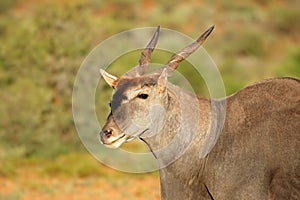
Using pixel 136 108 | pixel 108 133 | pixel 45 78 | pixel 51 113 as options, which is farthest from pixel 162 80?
pixel 45 78

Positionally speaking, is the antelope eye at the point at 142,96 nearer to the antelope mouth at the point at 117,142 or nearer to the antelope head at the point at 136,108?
the antelope head at the point at 136,108

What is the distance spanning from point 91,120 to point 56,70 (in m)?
2.86

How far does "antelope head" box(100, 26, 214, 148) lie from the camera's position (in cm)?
673

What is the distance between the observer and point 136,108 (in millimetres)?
6781

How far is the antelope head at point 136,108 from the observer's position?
22.1 ft

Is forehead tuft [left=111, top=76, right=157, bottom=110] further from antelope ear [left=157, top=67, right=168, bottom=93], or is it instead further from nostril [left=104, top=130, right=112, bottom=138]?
nostril [left=104, top=130, right=112, bottom=138]

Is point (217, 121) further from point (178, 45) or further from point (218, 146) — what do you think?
point (178, 45)

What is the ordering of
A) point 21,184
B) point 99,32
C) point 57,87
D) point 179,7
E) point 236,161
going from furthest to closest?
1. point 179,7
2. point 99,32
3. point 57,87
4. point 21,184
5. point 236,161

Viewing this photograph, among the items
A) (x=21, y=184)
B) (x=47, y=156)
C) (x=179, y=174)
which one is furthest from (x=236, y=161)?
(x=47, y=156)

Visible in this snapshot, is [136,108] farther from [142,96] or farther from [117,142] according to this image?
[117,142]

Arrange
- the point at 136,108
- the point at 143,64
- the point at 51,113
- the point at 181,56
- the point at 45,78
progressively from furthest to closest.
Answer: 1. the point at 45,78
2. the point at 51,113
3. the point at 143,64
4. the point at 181,56
5. the point at 136,108

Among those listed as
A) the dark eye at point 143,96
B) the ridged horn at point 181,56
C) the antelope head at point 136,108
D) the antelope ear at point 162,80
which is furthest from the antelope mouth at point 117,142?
the ridged horn at point 181,56

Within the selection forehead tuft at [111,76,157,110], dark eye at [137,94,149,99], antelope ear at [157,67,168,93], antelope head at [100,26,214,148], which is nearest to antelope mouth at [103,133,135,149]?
antelope head at [100,26,214,148]

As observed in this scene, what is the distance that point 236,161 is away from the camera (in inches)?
261
